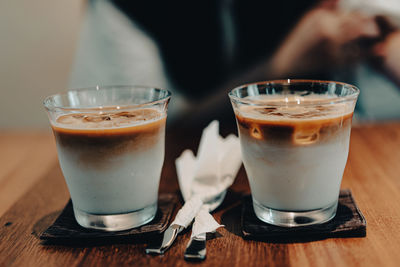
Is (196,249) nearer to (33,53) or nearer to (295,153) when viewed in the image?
(295,153)

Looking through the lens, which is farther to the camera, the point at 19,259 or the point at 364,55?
the point at 364,55

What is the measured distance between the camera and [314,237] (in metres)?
0.56

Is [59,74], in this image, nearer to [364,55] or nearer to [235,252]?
[364,55]

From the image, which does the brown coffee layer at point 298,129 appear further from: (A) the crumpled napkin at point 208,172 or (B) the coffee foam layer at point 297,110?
(A) the crumpled napkin at point 208,172

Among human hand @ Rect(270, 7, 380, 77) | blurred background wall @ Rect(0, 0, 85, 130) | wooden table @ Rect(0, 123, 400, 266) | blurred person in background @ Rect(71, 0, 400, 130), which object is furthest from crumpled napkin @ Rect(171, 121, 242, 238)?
blurred background wall @ Rect(0, 0, 85, 130)

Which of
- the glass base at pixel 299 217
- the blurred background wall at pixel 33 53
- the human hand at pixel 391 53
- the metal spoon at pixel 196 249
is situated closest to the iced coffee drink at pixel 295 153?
Answer: the glass base at pixel 299 217

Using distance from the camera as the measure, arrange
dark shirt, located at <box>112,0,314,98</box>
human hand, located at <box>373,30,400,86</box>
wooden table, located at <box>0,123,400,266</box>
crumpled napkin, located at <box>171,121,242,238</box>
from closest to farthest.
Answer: wooden table, located at <box>0,123,400,266</box>
crumpled napkin, located at <box>171,121,242,238</box>
human hand, located at <box>373,30,400,86</box>
dark shirt, located at <box>112,0,314,98</box>

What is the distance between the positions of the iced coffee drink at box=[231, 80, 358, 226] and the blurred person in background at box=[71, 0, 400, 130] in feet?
3.91

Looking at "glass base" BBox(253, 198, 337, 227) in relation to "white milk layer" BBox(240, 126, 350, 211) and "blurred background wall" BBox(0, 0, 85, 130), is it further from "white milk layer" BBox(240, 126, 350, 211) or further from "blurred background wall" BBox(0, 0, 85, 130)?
"blurred background wall" BBox(0, 0, 85, 130)

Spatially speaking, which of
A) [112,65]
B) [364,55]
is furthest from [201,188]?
[364,55]

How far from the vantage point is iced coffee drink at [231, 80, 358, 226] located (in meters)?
0.56

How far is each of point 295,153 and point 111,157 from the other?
0.26 metres

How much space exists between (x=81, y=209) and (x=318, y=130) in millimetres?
375

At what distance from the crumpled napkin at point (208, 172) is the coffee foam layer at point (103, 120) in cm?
16
